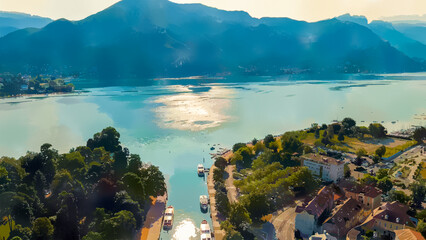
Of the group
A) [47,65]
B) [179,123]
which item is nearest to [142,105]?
[179,123]

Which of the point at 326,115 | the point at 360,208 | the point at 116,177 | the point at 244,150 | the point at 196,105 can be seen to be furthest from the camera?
the point at 196,105

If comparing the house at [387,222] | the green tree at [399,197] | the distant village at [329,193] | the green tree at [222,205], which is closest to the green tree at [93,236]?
the distant village at [329,193]

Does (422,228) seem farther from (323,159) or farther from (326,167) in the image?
(323,159)

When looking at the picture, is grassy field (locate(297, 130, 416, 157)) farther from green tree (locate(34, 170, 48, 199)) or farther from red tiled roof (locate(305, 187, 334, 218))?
green tree (locate(34, 170, 48, 199))

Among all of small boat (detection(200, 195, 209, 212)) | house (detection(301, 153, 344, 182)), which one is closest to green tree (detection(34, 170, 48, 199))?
small boat (detection(200, 195, 209, 212))

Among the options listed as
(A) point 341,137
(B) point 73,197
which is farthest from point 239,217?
(A) point 341,137

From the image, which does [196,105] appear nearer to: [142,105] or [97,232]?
[142,105]
